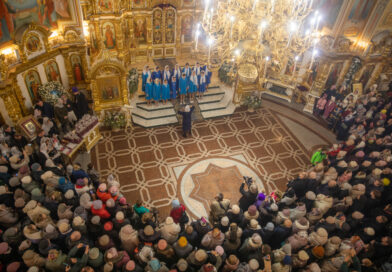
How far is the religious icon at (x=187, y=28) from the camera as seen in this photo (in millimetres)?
15500

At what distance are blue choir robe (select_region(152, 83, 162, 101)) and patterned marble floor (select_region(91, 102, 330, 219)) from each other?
1516mm

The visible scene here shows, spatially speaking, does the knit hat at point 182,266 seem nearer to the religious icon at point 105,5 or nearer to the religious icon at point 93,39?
the religious icon at point 93,39

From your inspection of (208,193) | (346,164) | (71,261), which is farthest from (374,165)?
(71,261)

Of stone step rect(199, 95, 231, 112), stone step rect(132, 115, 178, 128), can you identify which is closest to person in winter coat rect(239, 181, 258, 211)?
stone step rect(132, 115, 178, 128)

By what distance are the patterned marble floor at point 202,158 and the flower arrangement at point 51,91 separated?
2487 mm

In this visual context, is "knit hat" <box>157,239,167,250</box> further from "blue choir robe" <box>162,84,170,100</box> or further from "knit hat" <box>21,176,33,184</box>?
"blue choir robe" <box>162,84,170,100</box>

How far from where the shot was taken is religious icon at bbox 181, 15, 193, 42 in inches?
610

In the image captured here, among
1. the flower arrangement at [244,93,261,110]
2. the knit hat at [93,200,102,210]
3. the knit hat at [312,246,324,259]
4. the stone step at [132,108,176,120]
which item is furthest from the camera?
the flower arrangement at [244,93,261,110]

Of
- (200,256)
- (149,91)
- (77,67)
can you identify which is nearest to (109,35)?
(77,67)

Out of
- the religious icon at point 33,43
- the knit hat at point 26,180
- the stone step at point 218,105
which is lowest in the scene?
the stone step at point 218,105

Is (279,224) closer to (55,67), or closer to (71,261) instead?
(71,261)

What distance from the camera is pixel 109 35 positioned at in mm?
13586

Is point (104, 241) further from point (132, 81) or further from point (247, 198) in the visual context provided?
point (132, 81)

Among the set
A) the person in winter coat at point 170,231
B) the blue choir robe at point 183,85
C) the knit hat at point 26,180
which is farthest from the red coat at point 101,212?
the blue choir robe at point 183,85
